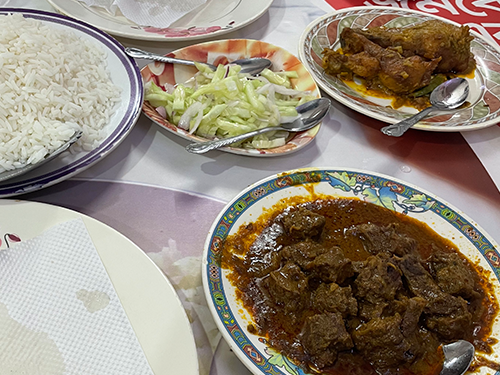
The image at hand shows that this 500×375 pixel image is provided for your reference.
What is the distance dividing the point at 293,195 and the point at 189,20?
1509mm

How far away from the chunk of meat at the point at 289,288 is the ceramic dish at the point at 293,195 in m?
0.13

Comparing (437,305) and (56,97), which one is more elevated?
(56,97)

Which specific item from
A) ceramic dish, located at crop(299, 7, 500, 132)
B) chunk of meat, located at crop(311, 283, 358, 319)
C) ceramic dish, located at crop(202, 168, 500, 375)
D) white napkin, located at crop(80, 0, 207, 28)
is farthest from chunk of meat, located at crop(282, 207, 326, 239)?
white napkin, located at crop(80, 0, 207, 28)

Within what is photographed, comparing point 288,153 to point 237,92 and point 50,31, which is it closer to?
point 237,92

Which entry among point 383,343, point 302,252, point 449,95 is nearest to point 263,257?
point 302,252

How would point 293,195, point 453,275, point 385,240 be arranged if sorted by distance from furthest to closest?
point 293,195 → point 385,240 → point 453,275

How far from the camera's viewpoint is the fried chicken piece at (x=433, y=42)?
2.47 metres

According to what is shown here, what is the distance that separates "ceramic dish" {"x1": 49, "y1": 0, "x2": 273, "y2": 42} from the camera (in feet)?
7.77

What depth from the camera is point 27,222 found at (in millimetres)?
1450

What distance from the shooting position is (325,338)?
4.35 ft

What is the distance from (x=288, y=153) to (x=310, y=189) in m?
0.25

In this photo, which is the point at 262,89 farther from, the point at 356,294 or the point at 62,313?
the point at 62,313

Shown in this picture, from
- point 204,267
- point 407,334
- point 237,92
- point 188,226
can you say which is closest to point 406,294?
point 407,334

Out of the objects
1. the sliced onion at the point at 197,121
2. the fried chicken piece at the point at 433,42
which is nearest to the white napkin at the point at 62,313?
the sliced onion at the point at 197,121
